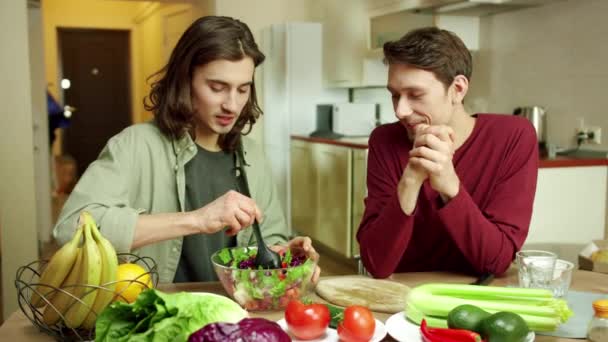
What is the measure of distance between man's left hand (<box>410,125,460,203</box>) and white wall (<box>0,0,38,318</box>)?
320 cm

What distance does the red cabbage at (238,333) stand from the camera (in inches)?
29.6

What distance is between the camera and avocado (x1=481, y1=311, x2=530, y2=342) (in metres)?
0.90

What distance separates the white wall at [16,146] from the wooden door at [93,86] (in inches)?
193

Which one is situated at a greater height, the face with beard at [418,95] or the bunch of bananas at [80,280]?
the face with beard at [418,95]

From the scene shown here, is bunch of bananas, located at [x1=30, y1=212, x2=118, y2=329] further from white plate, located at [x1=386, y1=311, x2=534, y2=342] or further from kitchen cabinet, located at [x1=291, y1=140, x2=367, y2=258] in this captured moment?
kitchen cabinet, located at [x1=291, y1=140, x2=367, y2=258]

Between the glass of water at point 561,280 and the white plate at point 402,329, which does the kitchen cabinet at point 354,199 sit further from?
the white plate at point 402,329

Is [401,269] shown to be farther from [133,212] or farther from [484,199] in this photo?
[133,212]

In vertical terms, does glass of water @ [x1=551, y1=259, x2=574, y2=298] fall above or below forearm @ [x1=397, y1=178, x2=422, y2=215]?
below

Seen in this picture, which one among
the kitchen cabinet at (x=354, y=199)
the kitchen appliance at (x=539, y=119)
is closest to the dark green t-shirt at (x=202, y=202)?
the kitchen cabinet at (x=354, y=199)

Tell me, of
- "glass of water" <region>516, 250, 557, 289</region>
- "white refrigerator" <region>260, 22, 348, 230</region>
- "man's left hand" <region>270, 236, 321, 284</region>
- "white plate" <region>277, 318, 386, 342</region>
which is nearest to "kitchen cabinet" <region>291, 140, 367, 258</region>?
"white refrigerator" <region>260, 22, 348, 230</region>

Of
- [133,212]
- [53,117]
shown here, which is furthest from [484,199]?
[53,117]

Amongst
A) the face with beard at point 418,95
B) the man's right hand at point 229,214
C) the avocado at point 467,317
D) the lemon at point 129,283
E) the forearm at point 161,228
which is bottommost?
the avocado at point 467,317

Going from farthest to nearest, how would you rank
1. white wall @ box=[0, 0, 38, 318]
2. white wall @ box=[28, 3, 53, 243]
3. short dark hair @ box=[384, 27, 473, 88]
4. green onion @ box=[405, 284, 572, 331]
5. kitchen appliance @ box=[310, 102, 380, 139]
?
1. kitchen appliance @ box=[310, 102, 380, 139]
2. white wall @ box=[28, 3, 53, 243]
3. white wall @ box=[0, 0, 38, 318]
4. short dark hair @ box=[384, 27, 473, 88]
5. green onion @ box=[405, 284, 572, 331]

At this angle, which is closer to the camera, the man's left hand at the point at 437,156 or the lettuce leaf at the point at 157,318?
the lettuce leaf at the point at 157,318
